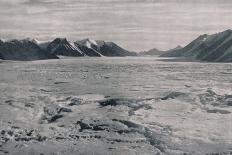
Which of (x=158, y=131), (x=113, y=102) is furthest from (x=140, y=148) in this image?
(x=113, y=102)

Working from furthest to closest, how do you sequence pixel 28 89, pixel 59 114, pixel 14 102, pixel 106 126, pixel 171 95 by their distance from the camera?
pixel 28 89 < pixel 171 95 < pixel 14 102 < pixel 59 114 < pixel 106 126

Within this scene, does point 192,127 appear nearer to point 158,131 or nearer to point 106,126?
point 158,131

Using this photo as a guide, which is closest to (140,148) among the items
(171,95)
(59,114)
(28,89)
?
(59,114)

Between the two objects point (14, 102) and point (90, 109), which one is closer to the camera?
point (90, 109)

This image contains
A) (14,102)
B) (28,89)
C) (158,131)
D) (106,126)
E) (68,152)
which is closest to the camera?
(68,152)

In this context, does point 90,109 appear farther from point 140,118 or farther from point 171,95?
point 171,95

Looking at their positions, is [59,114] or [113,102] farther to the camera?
[113,102]

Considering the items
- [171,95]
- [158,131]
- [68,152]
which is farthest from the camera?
[171,95]

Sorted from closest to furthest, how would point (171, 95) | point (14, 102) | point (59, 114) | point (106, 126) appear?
point (106, 126) → point (59, 114) → point (14, 102) → point (171, 95)

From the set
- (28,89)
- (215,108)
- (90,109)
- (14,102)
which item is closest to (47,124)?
(90,109)
